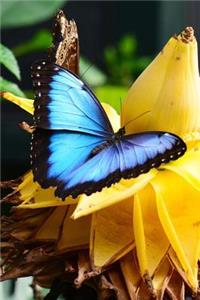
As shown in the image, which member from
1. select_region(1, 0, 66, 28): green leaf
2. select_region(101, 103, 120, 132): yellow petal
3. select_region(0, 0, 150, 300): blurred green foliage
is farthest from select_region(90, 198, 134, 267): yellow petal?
select_region(1, 0, 66, 28): green leaf

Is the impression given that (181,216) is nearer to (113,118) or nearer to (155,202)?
(155,202)

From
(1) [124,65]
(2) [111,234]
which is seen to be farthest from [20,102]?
(1) [124,65]

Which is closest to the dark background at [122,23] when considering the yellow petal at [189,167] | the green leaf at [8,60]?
the green leaf at [8,60]

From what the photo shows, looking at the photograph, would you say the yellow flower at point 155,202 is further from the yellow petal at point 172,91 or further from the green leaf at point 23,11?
the green leaf at point 23,11

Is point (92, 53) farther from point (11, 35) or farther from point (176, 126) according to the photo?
point (176, 126)

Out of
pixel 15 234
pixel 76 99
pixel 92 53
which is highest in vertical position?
pixel 76 99

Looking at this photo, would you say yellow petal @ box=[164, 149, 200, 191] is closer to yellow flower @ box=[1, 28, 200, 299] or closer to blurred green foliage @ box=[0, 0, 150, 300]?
yellow flower @ box=[1, 28, 200, 299]

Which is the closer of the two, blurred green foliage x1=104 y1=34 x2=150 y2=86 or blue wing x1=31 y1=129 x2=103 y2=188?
blue wing x1=31 y1=129 x2=103 y2=188

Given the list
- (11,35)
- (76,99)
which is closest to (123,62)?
(11,35)
